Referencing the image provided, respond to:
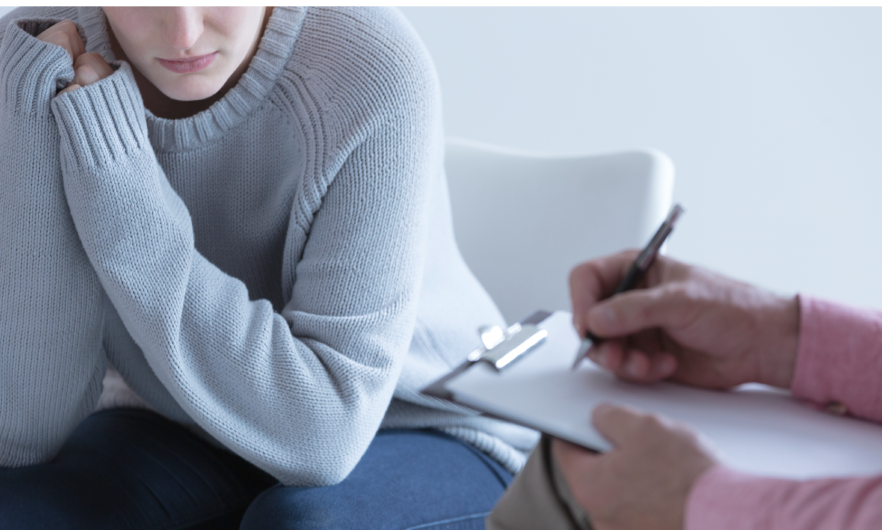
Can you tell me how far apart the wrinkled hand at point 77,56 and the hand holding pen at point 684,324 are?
0.59 m

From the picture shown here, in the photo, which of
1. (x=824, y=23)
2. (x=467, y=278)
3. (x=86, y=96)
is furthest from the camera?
(x=824, y=23)

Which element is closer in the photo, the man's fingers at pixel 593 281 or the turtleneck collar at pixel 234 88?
the man's fingers at pixel 593 281

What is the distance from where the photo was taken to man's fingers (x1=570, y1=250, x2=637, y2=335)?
523mm

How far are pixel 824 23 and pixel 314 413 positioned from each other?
146 centimetres

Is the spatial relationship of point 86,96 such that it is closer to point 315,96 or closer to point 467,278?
point 315,96

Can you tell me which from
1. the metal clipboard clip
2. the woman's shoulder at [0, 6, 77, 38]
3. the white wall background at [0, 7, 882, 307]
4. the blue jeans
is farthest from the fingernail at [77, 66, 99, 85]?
the white wall background at [0, 7, 882, 307]

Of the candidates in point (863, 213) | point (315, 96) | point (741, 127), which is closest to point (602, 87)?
point (741, 127)

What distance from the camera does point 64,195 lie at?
0.82 m

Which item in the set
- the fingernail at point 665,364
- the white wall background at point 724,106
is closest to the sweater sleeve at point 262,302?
the fingernail at point 665,364

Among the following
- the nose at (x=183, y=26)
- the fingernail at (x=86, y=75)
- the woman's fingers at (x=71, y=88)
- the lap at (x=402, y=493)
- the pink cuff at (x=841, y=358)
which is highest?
the nose at (x=183, y=26)

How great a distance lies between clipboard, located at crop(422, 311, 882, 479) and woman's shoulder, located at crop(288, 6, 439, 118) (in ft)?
1.41

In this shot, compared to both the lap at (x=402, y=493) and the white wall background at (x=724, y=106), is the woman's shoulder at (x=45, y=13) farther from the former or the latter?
the white wall background at (x=724, y=106)

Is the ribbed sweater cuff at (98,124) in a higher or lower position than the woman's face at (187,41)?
lower

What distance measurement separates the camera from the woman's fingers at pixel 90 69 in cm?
83
